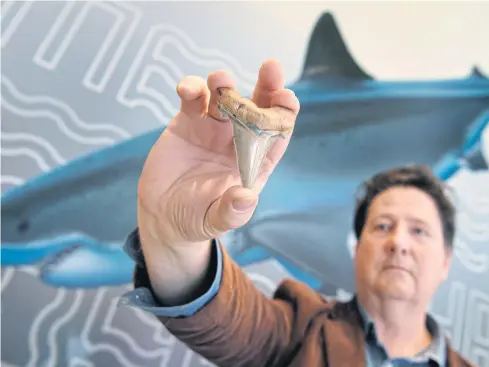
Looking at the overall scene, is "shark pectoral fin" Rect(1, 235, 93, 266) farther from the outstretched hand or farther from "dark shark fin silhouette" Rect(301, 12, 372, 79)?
"dark shark fin silhouette" Rect(301, 12, 372, 79)

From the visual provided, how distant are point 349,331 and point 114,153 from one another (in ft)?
2.11

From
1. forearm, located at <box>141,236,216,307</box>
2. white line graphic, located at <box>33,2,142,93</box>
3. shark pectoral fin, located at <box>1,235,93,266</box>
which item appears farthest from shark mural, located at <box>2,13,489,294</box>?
forearm, located at <box>141,236,216,307</box>

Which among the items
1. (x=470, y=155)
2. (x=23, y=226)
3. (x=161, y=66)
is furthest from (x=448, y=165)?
(x=23, y=226)

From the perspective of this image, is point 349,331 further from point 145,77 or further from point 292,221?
point 145,77

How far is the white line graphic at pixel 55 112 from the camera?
41.9 inches

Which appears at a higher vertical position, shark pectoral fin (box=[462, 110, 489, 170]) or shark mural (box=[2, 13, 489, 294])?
shark pectoral fin (box=[462, 110, 489, 170])

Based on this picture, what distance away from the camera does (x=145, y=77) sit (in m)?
1.14

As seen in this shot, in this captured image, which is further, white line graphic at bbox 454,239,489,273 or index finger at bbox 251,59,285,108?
white line graphic at bbox 454,239,489,273

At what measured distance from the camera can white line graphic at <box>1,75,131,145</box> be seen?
1064mm

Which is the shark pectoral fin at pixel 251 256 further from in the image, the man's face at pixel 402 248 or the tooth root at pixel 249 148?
the tooth root at pixel 249 148

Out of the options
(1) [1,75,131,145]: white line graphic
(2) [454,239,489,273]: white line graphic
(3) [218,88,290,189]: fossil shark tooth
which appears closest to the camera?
(3) [218,88,290,189]: fossil shark tooth

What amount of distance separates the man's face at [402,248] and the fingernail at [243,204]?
1.10 feet

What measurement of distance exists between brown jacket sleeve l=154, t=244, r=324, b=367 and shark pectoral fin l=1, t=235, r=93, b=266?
1.64 ft

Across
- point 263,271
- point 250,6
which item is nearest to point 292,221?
point 263,271
